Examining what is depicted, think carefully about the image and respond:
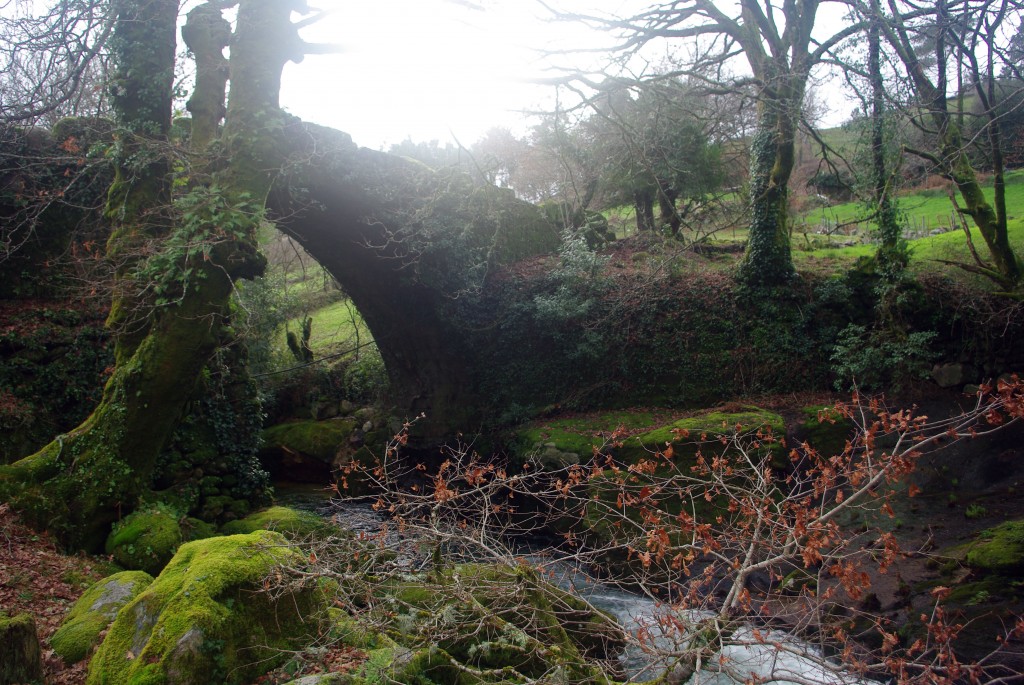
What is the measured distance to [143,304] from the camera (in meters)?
8.20

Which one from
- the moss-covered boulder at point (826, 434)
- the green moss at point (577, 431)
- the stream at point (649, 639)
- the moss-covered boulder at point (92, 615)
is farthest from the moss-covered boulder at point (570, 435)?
the moss-covered boulder at point (92, 615)

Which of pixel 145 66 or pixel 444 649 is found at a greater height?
pixel 145 66

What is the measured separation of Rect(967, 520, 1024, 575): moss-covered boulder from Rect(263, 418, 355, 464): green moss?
12.3 meters

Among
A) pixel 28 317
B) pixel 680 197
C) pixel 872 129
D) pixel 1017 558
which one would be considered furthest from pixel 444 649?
pixel 680 197

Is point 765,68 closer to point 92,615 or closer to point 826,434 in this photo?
point 826,434

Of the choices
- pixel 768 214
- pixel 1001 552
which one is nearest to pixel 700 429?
pixel 1001 552

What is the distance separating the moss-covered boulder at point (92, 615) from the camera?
172 inches

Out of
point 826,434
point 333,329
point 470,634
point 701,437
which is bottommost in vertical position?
point 826,434

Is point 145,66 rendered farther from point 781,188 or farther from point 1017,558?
point 1017,558

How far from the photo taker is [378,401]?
1648 cm

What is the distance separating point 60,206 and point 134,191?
4092 millimetres

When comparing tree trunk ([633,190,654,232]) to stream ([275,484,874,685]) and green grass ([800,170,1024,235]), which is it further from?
stream ([275,484,874,685])

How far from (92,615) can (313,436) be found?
11.1m

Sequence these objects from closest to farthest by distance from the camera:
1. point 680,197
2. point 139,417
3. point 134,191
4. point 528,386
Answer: point 139,417, point 134,191, point 528,386, point 680,197
